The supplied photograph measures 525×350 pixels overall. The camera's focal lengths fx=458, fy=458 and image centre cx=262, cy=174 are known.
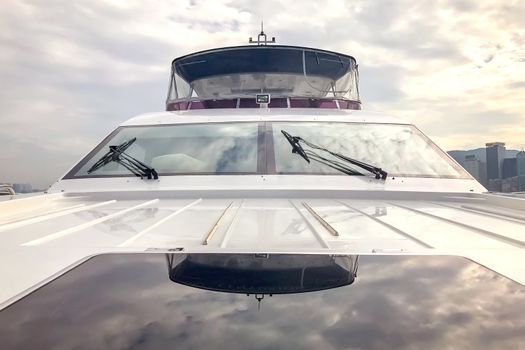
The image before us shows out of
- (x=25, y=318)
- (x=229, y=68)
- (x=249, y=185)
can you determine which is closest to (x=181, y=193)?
(x=249, y=185)

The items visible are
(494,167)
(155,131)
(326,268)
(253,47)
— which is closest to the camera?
(326,268)

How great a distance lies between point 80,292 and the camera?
128 cm

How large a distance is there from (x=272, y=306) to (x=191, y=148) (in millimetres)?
3048

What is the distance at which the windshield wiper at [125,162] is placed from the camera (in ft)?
12.0

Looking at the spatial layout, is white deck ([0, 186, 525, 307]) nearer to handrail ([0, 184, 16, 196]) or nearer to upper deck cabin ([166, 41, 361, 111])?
handrail ([0, 184, 16, 196])

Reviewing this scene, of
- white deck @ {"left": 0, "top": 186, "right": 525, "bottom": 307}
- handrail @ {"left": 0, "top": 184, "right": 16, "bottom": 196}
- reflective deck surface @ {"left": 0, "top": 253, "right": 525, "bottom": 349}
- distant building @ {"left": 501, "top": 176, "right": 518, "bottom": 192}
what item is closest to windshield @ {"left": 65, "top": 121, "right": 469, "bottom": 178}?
white deck @ {"left": 0, "top": 186, "right": 525, "bottom": 307}

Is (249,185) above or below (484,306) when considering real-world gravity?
above

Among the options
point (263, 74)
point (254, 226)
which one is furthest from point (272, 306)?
point (263, 74)

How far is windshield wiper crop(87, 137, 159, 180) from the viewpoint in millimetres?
3656

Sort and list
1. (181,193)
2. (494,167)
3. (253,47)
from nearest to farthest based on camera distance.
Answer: (181,193), (494,167), (253,47)

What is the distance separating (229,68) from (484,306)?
5851 millimetres

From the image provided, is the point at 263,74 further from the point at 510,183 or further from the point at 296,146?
the point at 510,183

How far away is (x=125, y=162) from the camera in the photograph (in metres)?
3.85

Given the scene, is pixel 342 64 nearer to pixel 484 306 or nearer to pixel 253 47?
pixel 253 47
